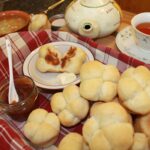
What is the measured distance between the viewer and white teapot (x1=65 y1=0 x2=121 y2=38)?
2.14 feet

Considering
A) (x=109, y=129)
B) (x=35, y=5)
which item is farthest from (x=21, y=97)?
(x=35, y=5)

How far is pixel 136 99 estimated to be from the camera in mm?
433

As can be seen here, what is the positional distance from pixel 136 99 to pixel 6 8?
0.88 metres

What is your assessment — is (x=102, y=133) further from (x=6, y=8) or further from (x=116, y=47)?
(x=6, y=8)

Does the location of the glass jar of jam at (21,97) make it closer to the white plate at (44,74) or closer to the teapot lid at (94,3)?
the white plate at (44,74)

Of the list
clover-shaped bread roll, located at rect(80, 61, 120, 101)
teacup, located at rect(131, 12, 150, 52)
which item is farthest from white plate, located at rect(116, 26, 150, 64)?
clover-shaped bread roll, located at rect(80, 61, 120, 101)

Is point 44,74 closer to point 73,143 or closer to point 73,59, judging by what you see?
point 73,59

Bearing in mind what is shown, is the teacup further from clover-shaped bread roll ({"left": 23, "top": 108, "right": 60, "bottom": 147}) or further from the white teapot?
clover-shaped bread roll ({"left": 23, "top": 108, "right": 60, "bottom": 147})

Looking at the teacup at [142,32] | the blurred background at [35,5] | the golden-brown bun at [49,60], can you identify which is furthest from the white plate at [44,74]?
the blurred background at [35,5]

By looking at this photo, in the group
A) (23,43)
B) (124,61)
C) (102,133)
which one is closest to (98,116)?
(102,133)

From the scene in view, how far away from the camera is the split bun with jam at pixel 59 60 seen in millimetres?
585

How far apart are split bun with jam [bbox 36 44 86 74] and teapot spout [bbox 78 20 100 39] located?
63 mm

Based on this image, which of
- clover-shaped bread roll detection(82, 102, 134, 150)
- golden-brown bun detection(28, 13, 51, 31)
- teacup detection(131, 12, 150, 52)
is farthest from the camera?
golden-brown bun detection(28, 13, 51, 31)

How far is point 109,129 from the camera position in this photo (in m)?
0.40
